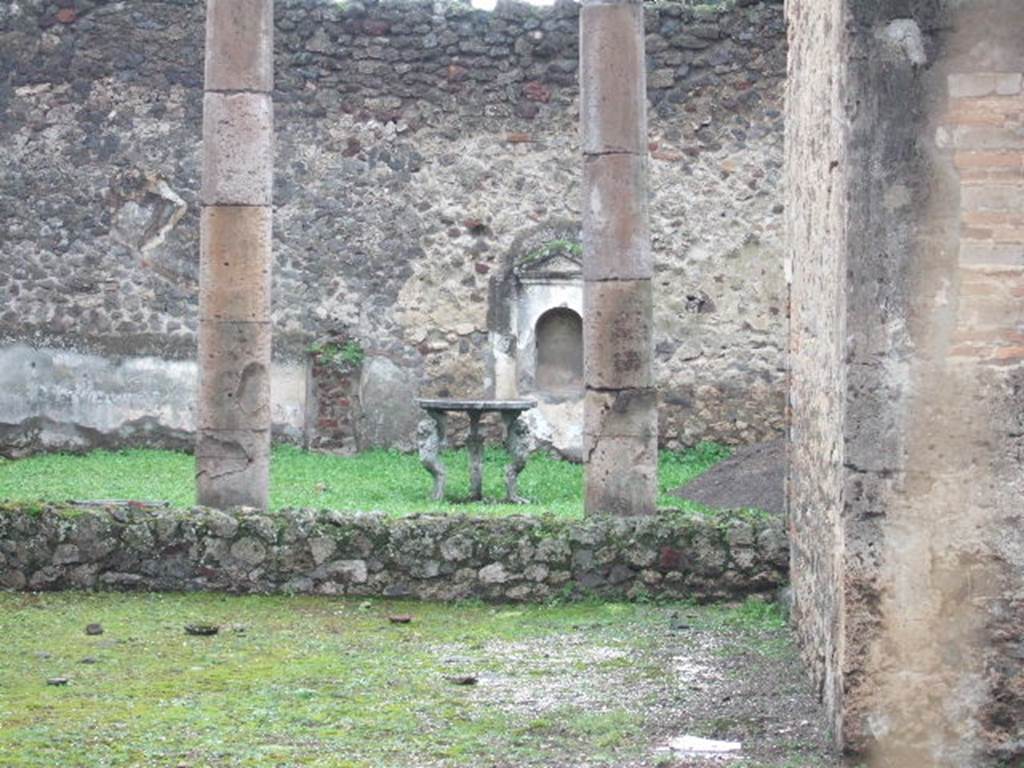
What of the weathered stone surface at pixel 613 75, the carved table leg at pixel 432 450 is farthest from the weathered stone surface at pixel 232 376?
the carved table leg at pixel 432 450

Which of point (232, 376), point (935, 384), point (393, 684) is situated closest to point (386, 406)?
point (232, 376)

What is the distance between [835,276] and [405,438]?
10827 millimetres

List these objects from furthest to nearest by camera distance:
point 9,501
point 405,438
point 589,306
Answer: point 405,438, point 589,306, point 9,501

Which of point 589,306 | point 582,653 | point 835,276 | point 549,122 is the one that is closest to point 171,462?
point 549,122

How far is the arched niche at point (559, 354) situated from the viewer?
1734 cm

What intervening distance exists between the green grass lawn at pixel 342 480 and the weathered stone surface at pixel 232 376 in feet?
4.56

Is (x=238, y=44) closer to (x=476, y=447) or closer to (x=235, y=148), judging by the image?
(x=235, y=148)

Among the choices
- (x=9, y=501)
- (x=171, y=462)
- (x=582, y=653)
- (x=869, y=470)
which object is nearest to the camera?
(x=869, y=470)

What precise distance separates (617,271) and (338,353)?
656cm

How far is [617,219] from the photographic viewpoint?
1091 centimetres

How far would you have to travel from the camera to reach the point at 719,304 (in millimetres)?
17156

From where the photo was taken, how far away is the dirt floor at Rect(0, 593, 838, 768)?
20.2ft

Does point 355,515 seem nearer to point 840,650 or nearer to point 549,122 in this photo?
point 840,650

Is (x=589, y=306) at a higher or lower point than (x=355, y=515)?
higher
